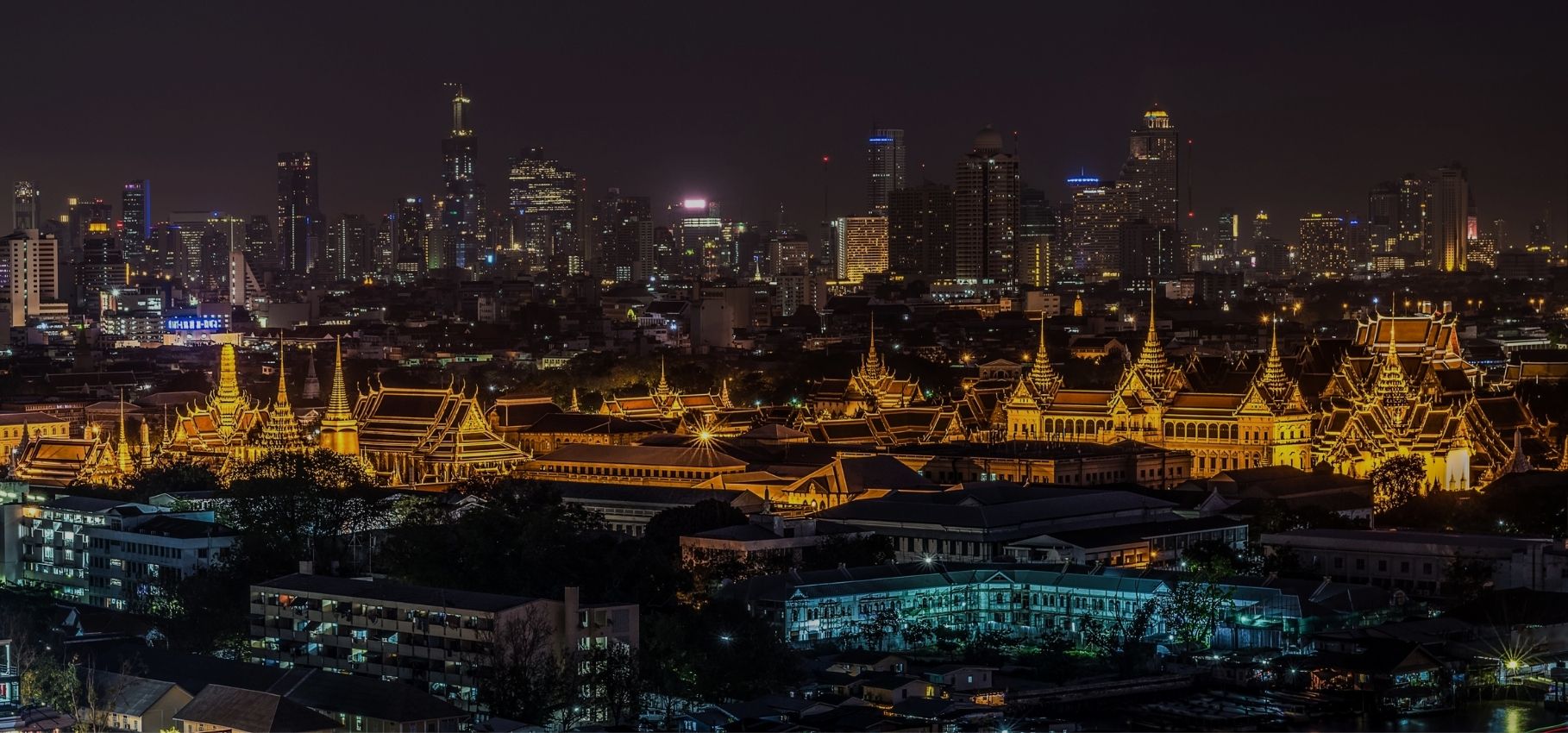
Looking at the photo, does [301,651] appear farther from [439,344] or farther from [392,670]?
[439,344]

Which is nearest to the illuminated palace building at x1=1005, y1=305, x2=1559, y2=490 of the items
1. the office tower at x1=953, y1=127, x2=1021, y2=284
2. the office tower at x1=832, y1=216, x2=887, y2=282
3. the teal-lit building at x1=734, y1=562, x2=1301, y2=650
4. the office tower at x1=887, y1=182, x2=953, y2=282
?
the teal-lit building at x1=734, y1=562, x2=1301, y2=650

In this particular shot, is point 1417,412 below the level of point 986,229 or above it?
below

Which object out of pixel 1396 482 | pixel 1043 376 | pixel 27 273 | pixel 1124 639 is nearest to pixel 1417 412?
pixel 1396 482

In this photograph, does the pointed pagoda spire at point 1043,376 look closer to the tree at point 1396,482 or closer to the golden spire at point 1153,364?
the golden spire at point 1153,364

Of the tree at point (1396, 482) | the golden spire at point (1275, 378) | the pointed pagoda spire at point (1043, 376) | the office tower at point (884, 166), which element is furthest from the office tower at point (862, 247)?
the tree at point (1396, 482)

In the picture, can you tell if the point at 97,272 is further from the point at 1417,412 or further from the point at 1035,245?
the point at 1417,412

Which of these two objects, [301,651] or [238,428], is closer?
[301,651]

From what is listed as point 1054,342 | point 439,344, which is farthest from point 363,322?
point 1054,342
